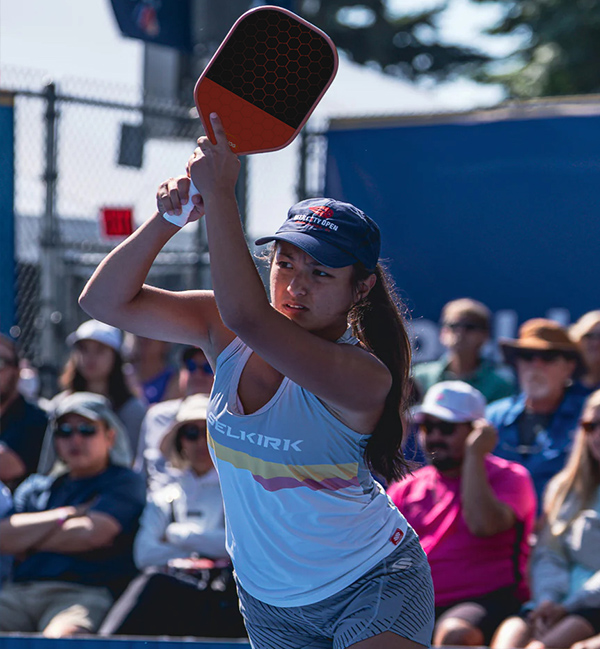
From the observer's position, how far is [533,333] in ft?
17.9

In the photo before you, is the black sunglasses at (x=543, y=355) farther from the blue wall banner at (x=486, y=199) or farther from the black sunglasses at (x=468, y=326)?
the blue wall banner at (x=486, y=199)

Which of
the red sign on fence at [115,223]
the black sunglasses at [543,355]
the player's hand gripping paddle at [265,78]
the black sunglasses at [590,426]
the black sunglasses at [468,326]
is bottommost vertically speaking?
the black sunglasses at [590,426]

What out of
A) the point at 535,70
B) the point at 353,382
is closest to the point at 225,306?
the point at 353,382

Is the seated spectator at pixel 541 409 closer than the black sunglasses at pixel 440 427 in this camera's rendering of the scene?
No

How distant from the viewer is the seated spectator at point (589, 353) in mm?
5199

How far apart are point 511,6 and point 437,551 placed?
45.5ft

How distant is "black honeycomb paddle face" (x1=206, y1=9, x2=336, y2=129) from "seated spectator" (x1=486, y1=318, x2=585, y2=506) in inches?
121

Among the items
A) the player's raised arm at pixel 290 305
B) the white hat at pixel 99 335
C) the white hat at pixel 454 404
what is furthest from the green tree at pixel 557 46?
the player's raised arm at pixel 290 305

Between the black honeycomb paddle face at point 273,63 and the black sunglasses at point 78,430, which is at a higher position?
the black honeycomb paddle face at point 273,63

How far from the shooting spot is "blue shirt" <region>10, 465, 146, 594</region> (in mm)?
4719

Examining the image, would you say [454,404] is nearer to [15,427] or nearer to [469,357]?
[469,357]

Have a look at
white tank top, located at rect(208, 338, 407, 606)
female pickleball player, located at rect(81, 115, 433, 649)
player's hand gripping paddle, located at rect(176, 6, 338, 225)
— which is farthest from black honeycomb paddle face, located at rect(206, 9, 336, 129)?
white tank top, located at rect(208, 338, 407, 606)

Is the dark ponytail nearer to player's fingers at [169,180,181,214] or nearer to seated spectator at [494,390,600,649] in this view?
player's fingers at [169,180,181,214]

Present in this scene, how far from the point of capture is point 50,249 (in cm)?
634
